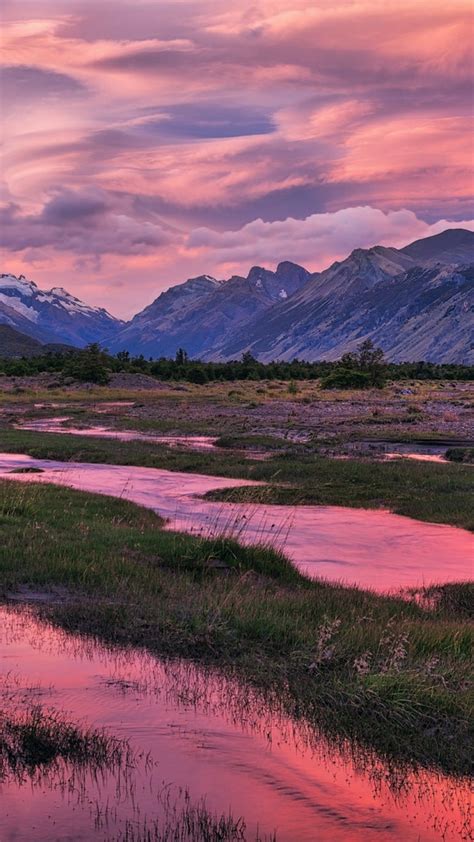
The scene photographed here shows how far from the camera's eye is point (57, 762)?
299 inches

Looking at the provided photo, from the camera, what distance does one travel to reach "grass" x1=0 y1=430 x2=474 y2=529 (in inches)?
1041

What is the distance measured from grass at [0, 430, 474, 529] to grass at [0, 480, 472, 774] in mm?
9459

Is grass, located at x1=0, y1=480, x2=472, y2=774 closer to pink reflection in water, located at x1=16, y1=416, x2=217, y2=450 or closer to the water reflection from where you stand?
the water reflection

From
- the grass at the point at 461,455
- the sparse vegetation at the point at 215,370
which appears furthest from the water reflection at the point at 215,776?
the sparse vegetation at the point at 215,370

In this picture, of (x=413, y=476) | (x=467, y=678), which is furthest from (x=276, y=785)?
(x=413, y=476)

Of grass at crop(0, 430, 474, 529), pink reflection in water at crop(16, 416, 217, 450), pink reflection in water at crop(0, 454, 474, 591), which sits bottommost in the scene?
pink reflection in water at crop(0, 454, 474, 591)

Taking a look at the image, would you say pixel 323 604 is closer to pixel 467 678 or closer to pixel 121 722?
pixel 467 678

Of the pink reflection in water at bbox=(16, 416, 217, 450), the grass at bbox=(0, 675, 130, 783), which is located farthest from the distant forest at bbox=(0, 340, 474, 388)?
the grass at bbox=(0, 675, 130, 783)

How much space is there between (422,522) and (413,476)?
6719 millimetres

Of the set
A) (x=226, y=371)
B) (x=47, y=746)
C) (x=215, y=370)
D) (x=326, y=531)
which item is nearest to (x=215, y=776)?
(x=47, y=746)

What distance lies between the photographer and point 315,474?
32062 mm

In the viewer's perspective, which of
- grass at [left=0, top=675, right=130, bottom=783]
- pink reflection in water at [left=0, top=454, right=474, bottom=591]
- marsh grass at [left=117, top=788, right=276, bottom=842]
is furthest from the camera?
pink reflection in water at [left=0, top=454, right=474, bottom=591]

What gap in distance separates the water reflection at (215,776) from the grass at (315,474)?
15.4 metres

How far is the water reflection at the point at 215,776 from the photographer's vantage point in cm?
676
